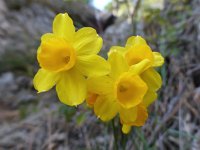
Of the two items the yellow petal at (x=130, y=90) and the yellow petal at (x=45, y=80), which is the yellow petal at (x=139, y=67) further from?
the yellow petal at (x=45, y=80)

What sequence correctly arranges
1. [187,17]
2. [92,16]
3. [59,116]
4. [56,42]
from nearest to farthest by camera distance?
[56,42] → [59,116] → [187,17] → [92,16]

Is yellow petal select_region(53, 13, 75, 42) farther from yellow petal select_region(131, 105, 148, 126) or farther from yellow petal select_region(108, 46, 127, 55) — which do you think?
yellow petal select_region(131, 105, 148, 126)

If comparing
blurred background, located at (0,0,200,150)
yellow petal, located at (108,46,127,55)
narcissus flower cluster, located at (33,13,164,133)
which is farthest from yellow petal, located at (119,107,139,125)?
blurred background, located at (0,0,200,150)

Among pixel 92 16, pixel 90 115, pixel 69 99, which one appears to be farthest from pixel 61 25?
pixel 92 16

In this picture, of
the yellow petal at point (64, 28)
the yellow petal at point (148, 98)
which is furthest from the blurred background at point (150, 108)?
the yellow petal at point (64, 28)

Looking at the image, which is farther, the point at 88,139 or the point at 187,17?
the point at 187,17

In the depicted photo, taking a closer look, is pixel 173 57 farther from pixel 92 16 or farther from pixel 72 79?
pixel 72 79
